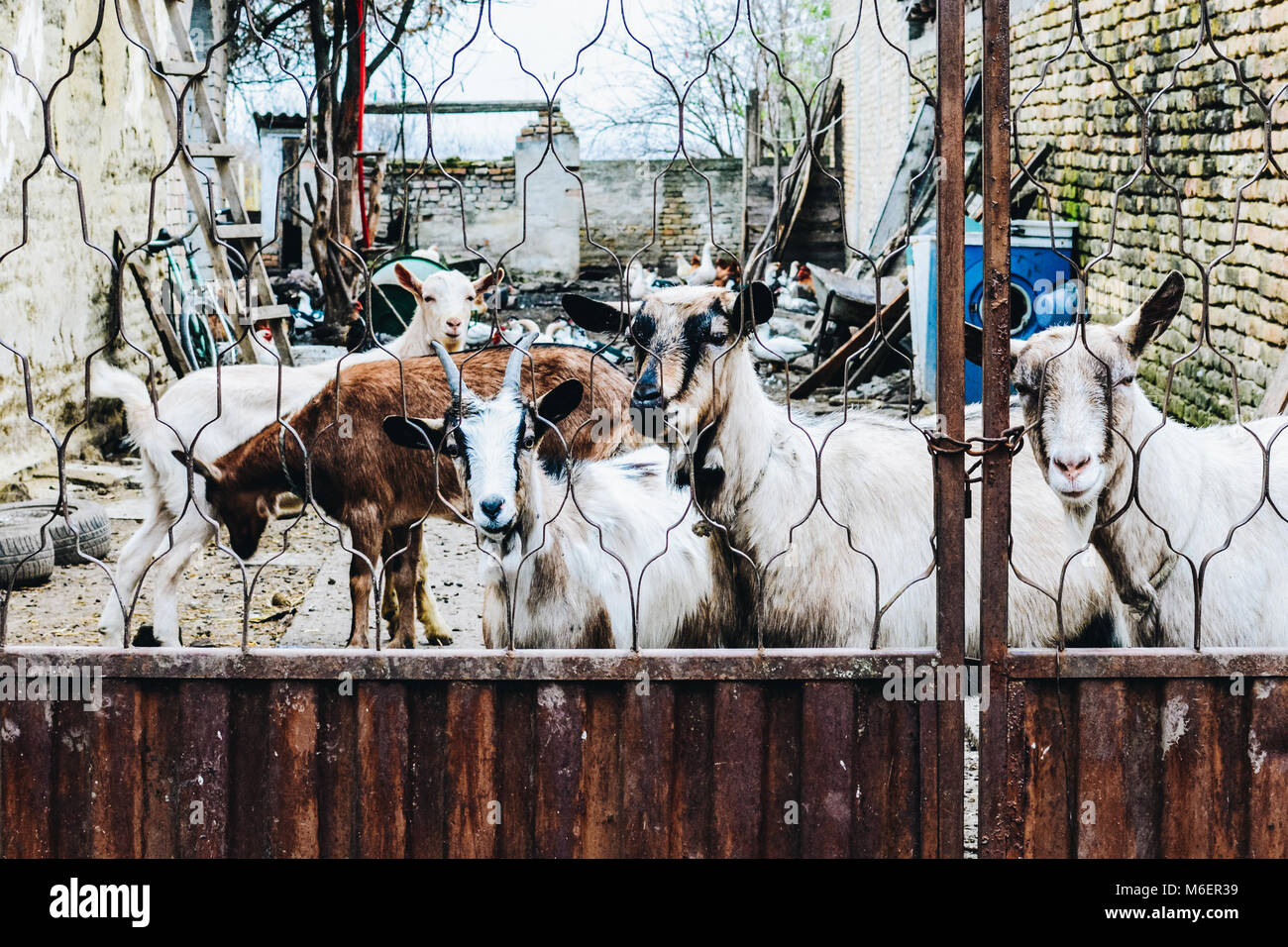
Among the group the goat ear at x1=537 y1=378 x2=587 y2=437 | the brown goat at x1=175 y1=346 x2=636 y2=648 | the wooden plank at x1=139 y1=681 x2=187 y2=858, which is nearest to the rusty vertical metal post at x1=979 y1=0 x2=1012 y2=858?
the goat ear at x1=537 y1=378 x2=587 y2=437

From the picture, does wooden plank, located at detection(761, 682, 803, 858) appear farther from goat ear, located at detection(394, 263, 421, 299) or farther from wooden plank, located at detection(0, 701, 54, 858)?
goat ear, located at detection(394, 263, 421, 299)

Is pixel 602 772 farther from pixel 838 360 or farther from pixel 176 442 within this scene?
pixel 838 360

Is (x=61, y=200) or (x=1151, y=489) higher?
(x=61, y=200)

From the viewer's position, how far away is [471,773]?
9.53 feet

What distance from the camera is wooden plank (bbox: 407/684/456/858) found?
2.89 meters

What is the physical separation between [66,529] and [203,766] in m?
4.30

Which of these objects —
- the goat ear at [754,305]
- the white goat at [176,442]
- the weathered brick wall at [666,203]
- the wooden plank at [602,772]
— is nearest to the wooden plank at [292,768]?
the wooden plank at [602,772]

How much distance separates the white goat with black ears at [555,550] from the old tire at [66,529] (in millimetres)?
3635

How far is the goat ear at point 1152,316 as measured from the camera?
291cm

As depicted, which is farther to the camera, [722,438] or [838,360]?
[838,360]

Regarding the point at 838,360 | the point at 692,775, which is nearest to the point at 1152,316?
the point at 692,775

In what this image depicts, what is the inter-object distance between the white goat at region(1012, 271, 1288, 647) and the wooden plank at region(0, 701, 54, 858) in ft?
7.85

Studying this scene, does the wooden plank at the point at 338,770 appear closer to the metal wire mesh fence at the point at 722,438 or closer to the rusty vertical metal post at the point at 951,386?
the metal wire mesh fence at the point at 722,438
